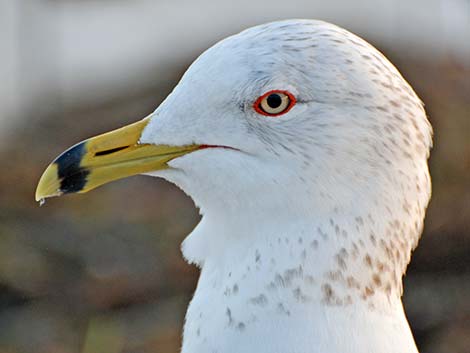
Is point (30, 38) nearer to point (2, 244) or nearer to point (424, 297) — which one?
point (2, 244)

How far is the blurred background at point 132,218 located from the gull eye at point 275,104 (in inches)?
110

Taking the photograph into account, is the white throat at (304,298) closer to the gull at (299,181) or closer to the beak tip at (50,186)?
the gull at (299,181)

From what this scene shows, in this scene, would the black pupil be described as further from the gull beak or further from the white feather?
the gull beak

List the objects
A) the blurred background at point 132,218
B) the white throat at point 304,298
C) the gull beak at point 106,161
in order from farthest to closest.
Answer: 1. the blurred background at point 132,218
2. the gull beak at point 106,161
3. the white throat at point 304,298

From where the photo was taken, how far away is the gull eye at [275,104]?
8.23 ft

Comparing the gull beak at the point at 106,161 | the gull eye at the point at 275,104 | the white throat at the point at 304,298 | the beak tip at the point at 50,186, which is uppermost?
the gull eye at the point at 275,104

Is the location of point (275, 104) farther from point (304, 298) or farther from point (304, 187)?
point (304, 298)

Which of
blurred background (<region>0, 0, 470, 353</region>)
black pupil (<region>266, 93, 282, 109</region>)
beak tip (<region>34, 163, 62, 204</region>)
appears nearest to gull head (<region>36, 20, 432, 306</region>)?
black pupil (<region>266, 93, 282, 109</region>)

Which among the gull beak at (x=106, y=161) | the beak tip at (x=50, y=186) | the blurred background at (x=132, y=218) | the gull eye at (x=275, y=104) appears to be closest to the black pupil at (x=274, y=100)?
the gull eye at (x=275, y=104)

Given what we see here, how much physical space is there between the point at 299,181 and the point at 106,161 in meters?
0.43

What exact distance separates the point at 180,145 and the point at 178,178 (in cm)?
9

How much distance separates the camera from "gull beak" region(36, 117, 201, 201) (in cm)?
257

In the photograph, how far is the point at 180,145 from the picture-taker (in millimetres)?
2551

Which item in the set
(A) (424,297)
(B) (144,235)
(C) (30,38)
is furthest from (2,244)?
(C) (30,38)
